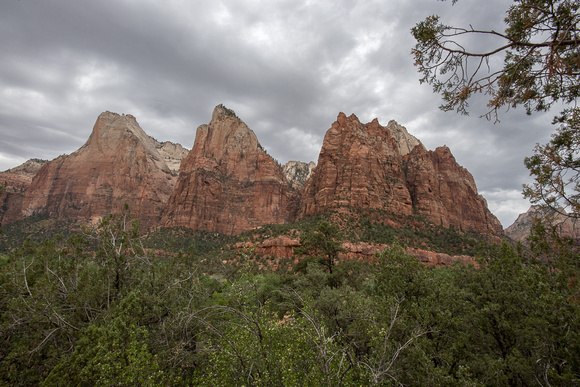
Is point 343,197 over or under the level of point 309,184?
under

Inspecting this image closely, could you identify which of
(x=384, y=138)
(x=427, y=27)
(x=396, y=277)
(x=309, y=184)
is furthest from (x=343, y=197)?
(x=427, y=27)

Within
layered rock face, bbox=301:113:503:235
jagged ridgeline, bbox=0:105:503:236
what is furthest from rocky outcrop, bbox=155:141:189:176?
layered rock face, bbox=301:113:503:235

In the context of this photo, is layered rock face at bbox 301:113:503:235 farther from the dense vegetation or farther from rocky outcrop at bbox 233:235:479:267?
the dense vegetation

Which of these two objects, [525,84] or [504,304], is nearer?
[525,84]

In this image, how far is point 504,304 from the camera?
324 inches

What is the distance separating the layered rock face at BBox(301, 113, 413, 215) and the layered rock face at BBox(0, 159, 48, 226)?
90665mm

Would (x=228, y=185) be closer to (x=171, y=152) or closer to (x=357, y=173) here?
(x=357, y=173)

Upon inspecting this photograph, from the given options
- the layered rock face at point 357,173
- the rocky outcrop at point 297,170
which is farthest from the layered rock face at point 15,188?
the rocky outcrop at point 297,170

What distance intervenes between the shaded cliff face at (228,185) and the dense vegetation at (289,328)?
74376 mm

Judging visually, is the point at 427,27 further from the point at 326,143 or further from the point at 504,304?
the point at 326,143

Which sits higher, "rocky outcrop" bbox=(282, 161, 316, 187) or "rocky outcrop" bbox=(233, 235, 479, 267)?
"rocky outcrop" bbox=(282, 161, 316, 187)

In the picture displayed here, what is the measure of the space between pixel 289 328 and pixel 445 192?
88.5 m

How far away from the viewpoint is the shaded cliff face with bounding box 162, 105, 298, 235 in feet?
274

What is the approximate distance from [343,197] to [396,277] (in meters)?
50.4
